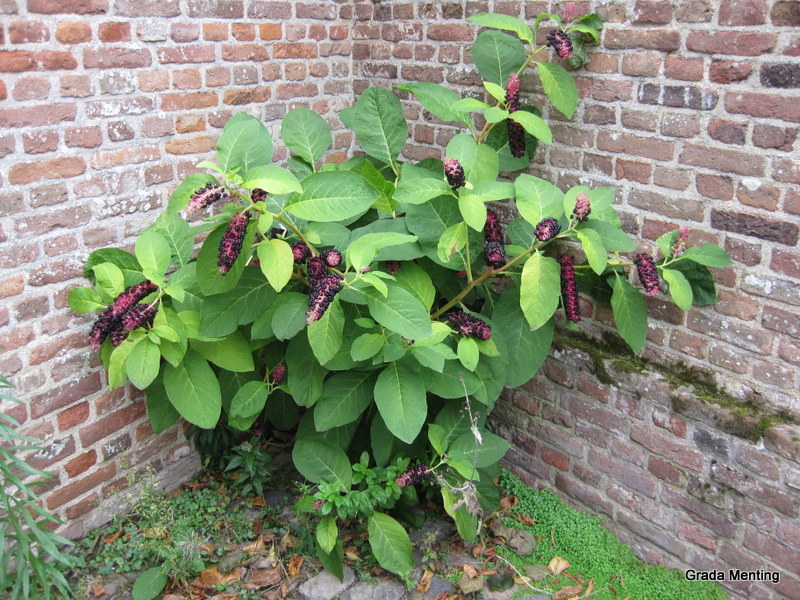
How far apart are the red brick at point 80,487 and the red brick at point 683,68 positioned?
2.43 m

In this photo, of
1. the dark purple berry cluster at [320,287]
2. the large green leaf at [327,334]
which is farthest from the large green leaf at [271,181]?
the large green leaf at [327,334]

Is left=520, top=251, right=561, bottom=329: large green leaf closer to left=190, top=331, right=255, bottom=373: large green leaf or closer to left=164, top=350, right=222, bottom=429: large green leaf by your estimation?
left=190, top=331, right=255, bottom=373: large green leaf

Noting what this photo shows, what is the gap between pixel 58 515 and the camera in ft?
8.18

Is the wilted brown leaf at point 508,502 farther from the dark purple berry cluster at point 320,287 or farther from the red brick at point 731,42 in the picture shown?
the red brick at point 731,42

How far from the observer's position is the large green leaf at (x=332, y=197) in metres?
2.06

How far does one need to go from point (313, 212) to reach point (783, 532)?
5.86 ft

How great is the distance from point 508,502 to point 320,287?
1.39 metres

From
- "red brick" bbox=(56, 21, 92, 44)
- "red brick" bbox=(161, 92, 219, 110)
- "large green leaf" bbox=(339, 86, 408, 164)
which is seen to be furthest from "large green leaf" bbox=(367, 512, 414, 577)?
"red brick" bbox=(56, 21, 92, 44)

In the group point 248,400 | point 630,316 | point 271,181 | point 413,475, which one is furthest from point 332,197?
point 630,316

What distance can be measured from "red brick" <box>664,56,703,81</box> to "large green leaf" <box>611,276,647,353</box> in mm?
687

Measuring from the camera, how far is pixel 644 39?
7.61 feet

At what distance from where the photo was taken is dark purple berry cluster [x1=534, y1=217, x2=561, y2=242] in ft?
7.07

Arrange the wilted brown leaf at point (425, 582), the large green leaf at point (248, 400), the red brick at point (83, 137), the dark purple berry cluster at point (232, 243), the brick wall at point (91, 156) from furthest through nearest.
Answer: the large green leaf at point (248, 400), the wilted brown leaf at point (425, 582), the red brick at point (83, 137), the brick wall at point (91, 156), the dark purple berry cluster at point (232, 243)

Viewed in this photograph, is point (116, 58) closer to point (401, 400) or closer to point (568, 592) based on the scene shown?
point (401, 400)
